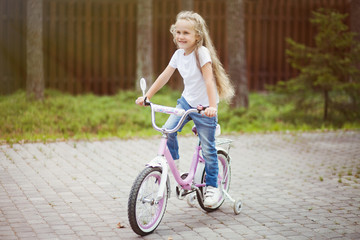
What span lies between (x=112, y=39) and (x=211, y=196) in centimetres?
1155

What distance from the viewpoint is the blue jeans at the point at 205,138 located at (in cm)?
531

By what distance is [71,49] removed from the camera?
52.7 feet

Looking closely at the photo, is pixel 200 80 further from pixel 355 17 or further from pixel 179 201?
pixel 355 17

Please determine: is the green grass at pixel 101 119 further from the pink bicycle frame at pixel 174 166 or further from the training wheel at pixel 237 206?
the training wheel at pixel 237 206

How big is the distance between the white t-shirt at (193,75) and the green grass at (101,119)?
4.86 meters

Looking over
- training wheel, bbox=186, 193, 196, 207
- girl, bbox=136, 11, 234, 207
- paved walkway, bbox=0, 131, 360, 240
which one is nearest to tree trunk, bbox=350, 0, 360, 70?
paved walkway, bbox=0, 131, 360, 240

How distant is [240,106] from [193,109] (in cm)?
794

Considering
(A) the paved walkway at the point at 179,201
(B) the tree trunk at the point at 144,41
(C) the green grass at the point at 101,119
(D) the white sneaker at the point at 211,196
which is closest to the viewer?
(A) the paved walkway at the point at 179,201

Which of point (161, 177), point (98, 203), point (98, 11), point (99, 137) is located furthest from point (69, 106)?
point (161, 177)

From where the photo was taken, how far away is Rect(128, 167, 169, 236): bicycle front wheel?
4828 mm

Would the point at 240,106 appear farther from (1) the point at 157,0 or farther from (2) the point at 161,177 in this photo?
(2) the point at 161,177

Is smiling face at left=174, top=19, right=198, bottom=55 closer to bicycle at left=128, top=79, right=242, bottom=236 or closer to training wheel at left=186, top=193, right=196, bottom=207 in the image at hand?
bicycle at left=128, top=79, right=242, bottom=236

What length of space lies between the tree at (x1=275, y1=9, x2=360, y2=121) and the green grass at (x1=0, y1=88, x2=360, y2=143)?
374 mm

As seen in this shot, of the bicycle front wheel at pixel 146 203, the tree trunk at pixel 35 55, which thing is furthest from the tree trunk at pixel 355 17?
the bicycle front wheel at pixel 146 203
